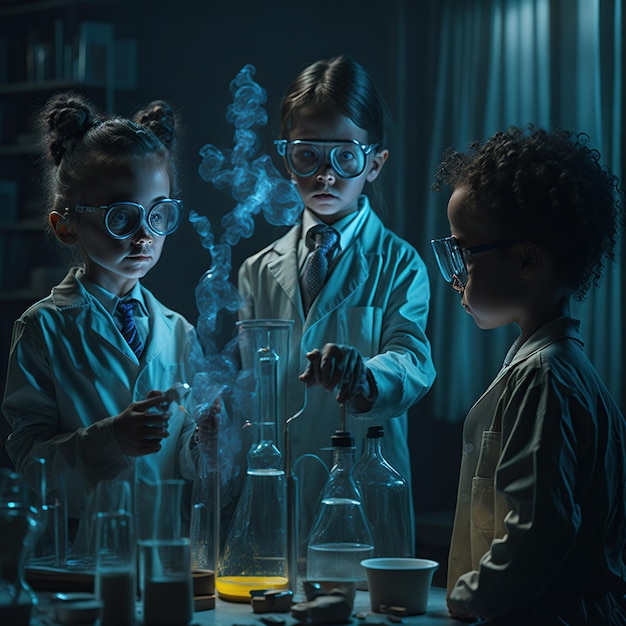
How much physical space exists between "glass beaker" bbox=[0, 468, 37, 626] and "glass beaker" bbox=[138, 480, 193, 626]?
172 mm

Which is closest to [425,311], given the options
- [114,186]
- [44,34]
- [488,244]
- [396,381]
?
[396,381]

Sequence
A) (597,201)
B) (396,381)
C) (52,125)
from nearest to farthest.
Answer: (597,201) → (396,381) → (52,125)

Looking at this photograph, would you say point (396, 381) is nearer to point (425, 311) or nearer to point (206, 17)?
point (425, 311)

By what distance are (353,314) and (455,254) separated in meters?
Answer: 0.68

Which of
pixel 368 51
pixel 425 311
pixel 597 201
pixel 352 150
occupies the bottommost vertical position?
pixel 425 311

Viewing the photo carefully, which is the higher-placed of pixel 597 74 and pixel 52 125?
pixel 597 74

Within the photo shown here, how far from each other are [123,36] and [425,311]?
3.05 meters

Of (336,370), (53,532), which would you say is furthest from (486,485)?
(53,532)

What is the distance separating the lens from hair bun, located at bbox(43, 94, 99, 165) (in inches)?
87.4

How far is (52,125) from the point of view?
2.25 m

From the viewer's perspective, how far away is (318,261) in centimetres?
250

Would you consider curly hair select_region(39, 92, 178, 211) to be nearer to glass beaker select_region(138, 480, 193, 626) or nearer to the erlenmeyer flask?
the erlenmeyer flask

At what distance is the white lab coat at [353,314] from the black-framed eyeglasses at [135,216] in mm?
492

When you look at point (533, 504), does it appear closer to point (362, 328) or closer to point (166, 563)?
point (166, 563)
